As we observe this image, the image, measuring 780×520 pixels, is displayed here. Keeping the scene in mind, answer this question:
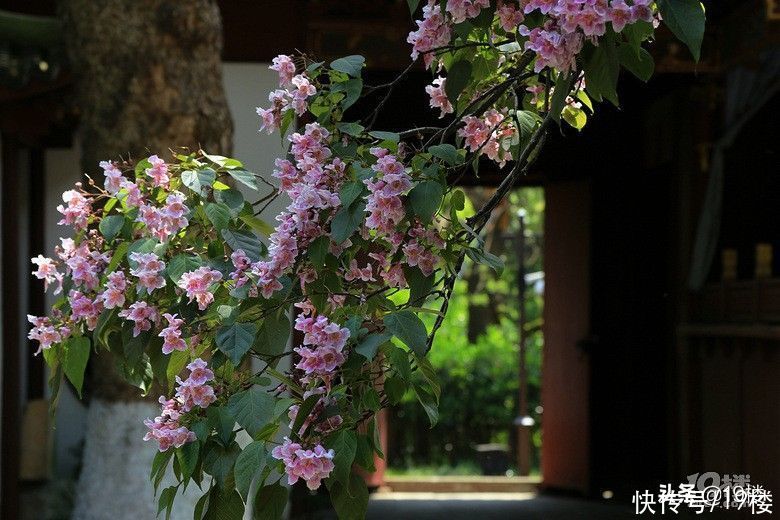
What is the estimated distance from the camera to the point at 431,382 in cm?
159

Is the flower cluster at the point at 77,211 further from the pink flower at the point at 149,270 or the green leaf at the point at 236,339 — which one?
the green leaf at the point at 236,339

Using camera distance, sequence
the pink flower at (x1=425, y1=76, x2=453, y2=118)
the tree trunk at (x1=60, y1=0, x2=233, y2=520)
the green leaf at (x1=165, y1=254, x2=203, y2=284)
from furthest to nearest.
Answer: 1. the tree trunk at (x1=60, y1=0, x2=233, y2=520)
2. the pink flower at (x1=425, y1=76, x2=453, y2=118)
3. the green leaf at (x1=165, y1=254, x2=203, y2=284)

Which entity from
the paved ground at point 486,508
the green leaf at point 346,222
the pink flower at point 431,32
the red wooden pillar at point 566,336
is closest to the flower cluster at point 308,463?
the green leaf at point 346,222

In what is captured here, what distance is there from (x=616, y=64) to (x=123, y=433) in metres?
3.37

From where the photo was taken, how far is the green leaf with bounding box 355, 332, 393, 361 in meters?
1.46

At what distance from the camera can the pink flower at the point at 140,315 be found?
1777 mm

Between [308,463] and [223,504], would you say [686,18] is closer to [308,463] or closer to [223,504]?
[308,463]

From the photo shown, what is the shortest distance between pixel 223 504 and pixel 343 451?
0.22m

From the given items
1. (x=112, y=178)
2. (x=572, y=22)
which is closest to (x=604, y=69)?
(x=572, y=22)

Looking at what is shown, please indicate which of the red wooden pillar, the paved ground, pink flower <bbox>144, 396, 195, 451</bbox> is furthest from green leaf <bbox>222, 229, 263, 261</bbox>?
the red wooden pillar

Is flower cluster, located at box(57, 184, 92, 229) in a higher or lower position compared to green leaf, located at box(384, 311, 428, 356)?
higher

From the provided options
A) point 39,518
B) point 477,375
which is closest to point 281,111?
point 39,518

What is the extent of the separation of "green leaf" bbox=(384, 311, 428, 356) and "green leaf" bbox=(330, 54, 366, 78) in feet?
1.46

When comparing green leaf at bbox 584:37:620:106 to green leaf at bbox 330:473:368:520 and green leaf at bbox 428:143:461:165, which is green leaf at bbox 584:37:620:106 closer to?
green leaf at bbox 428:143:461:165
